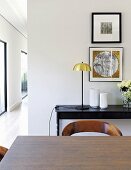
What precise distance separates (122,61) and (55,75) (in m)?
1.03

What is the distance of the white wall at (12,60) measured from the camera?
7211 millimetres

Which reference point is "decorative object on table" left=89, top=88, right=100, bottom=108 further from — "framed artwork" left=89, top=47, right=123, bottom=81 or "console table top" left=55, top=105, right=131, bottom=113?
"framed artwork" left=89, top=47, right=123, bottom=81

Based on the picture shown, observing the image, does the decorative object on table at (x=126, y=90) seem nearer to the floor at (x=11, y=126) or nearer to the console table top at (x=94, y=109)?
the console table top at (x=94, y=109)

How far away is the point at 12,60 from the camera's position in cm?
802

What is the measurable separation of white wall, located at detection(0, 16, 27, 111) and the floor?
25.9 inches

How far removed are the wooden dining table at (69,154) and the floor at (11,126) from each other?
254 centimetres

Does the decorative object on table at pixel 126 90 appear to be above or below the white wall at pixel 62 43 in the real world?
below

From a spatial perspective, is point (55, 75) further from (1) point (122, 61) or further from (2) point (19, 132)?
(2) point (19, 132)

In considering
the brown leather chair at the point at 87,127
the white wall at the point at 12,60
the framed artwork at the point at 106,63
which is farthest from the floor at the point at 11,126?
the brown leather chair at the point at 87,127

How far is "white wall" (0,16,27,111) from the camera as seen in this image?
7211 mm

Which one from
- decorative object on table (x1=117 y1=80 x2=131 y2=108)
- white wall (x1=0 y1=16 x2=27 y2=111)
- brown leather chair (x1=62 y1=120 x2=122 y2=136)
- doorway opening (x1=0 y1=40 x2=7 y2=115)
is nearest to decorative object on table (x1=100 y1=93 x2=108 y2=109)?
decorative object on table (x1=117 y1=80 x2=131 y2=108)

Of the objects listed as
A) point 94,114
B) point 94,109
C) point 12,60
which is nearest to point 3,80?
point 12,60

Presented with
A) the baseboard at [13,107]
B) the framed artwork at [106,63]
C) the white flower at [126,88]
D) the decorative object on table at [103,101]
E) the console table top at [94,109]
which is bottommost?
the baseboard at [13,107]

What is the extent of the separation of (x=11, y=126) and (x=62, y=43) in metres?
2.64
